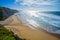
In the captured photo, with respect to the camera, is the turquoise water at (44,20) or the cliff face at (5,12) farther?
the cliff face at (5,12)

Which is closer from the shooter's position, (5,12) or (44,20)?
(5,12)

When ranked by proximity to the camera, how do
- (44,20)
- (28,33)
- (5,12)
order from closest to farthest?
(28,33), (5,12), (44,20)

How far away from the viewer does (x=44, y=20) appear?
11359 millimetres

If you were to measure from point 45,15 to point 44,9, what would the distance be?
1.52ft

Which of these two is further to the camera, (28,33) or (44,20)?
(44,20)

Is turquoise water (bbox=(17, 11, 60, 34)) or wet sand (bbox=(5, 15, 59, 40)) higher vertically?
wet sand (bbox=(5, 15, 59, 40))

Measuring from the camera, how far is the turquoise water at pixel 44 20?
33.5 ft

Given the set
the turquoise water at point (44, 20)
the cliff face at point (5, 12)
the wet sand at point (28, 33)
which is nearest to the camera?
the wet sand at point (28, 33)

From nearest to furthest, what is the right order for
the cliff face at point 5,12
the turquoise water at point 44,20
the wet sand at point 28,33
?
the wet sand at point 28,33 < the turquoise water at point 44,20 < the cliff face at point 5,12

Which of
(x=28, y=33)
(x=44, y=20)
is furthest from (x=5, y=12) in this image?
(x=28, y=33)

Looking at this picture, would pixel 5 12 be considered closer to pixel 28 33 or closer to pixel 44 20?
pixel 44 20

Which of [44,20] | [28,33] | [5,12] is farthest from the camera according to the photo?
[44,20]

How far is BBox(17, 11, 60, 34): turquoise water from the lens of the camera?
1020cm

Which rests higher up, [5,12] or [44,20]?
[5,12]
